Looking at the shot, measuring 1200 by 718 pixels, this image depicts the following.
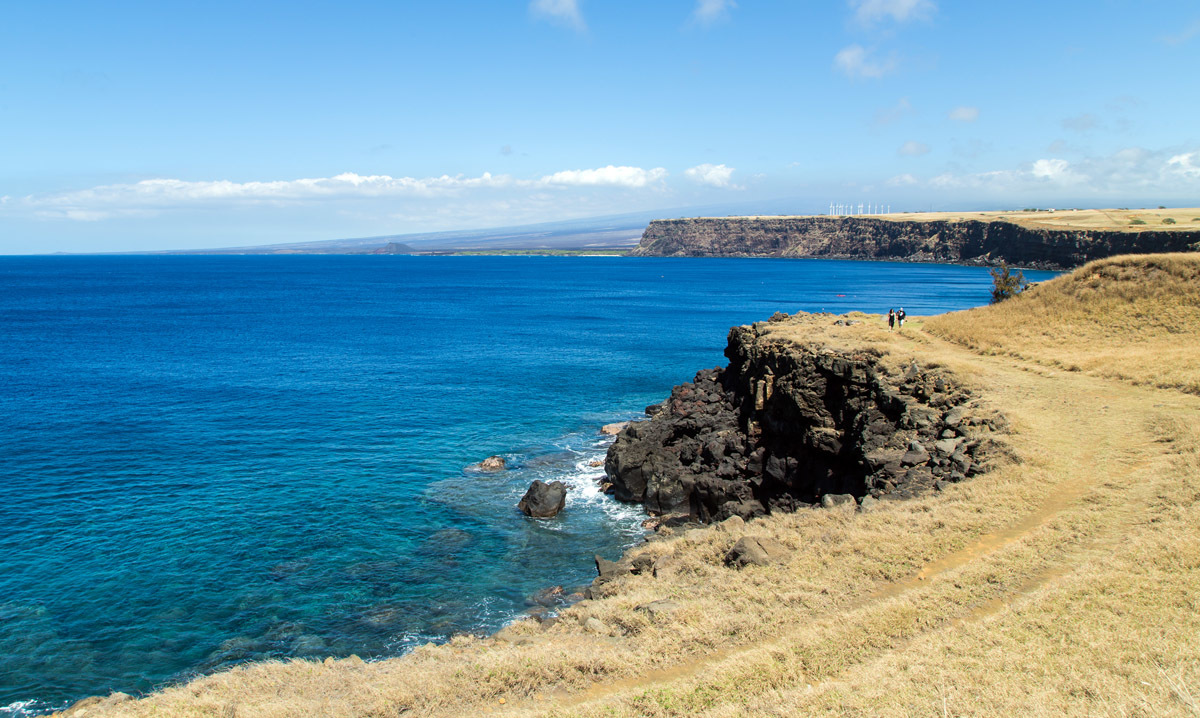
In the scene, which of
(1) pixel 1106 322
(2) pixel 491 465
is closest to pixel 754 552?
(2) pixel 491 465

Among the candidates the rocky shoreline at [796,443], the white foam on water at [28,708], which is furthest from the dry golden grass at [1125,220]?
the white foam on water at [28,708]

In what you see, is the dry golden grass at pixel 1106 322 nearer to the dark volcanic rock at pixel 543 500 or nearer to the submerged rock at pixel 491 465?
the dark volcanic rock at pixel 543 500

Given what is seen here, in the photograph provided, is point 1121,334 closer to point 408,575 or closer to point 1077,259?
point 408,575

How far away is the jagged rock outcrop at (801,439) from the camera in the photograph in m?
23.0

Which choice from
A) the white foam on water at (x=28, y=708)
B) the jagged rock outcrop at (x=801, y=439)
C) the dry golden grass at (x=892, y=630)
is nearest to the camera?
the dry golden grass at (x=892, y=630)

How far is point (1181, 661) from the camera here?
10570 mm

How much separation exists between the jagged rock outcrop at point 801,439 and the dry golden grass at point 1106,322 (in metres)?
8.17

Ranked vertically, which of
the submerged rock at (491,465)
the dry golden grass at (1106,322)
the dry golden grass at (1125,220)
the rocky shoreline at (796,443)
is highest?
the dry golden grass at (1125,220)

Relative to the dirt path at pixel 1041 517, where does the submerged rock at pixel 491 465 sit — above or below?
below

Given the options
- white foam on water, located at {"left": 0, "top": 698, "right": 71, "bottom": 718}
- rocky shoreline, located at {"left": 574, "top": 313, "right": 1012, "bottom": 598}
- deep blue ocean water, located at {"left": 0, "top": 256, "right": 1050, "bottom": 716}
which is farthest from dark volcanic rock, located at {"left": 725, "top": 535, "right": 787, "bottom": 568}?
white foam on water, located at {"left": 0, "top": 698, "right": 71, "bottom": 718}

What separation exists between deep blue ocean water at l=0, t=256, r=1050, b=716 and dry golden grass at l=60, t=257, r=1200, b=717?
24.8 feet

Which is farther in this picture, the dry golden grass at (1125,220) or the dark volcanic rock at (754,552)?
the dry golden grass at (1125,220)

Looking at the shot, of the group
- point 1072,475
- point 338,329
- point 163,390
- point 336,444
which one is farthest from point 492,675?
Answer: point 338,329

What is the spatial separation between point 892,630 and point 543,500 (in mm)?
20141
